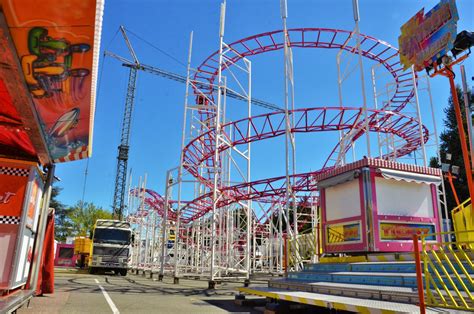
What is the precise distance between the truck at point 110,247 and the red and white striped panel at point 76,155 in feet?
64.4

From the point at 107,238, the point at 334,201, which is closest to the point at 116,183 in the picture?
the point at 107,238

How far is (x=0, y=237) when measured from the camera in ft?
20.9

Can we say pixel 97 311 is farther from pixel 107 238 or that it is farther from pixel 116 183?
pixel 116 183

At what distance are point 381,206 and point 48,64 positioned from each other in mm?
8118

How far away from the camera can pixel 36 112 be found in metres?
5.21

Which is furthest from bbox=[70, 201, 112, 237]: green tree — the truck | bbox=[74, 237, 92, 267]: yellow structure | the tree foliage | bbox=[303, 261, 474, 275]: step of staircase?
bbox=[303, 261, 474, 275]: step of staircase

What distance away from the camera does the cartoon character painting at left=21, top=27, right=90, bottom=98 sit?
11.9ft

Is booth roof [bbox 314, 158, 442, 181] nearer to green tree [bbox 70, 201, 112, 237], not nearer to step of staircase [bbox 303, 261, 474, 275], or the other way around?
step of staircase [bbox 303, 261, 474, 275]

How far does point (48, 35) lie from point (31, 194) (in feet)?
14.5

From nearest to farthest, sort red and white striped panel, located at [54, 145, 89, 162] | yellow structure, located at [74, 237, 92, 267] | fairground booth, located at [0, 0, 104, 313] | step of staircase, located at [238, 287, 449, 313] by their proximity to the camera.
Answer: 1. fairground booth, located at [0, 0, 104, 313]
2. step of staircase, located at [238, 287, 449, 313]
3. red and white striped panel, located at [54, 145, 89, 162]
4. yellow structure, located at [74, 237, 92, 267]

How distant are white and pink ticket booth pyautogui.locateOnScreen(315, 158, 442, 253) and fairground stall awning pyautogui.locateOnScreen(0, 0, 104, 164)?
21.8ft

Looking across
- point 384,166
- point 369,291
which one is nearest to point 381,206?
point 384,166

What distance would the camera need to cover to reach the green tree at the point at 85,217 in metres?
59.7

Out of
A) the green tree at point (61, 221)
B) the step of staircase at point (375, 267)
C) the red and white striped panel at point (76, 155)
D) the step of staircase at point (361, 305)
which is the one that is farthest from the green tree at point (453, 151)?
the green tree at point (61, 221)
